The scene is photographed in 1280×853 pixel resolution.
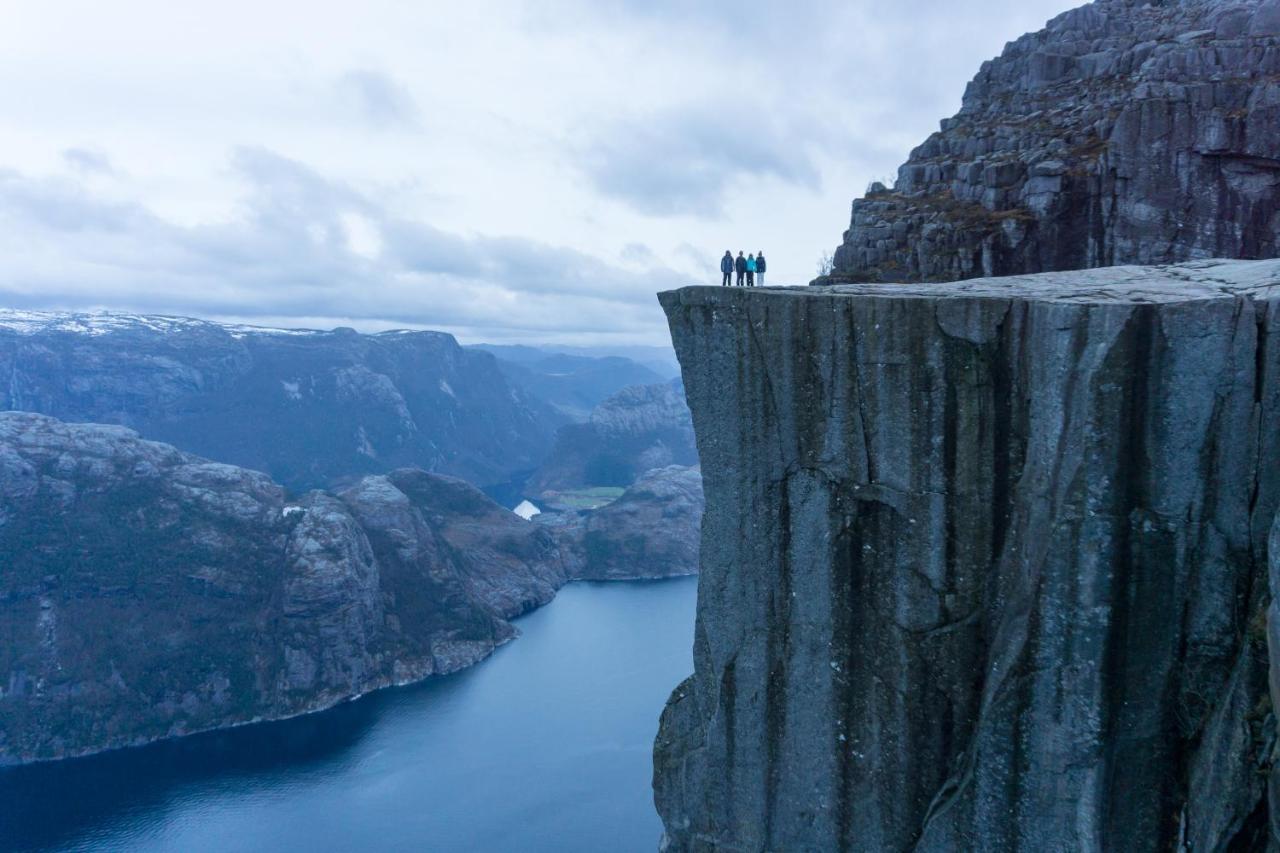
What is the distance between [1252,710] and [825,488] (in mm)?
8904

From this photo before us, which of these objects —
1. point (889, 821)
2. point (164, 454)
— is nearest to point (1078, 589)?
point (889, 821)

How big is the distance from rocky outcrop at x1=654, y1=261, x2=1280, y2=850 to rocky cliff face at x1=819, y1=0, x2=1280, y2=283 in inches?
316

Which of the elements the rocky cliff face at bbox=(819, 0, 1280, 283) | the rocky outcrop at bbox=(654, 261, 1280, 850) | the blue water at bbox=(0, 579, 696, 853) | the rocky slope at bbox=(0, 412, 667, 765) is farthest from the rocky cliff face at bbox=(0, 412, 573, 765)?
the rocky cliff face at bbox=(819, 0, 1280, 283)

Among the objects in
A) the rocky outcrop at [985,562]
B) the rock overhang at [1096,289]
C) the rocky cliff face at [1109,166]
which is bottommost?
the rocky outcrop at [985,562]

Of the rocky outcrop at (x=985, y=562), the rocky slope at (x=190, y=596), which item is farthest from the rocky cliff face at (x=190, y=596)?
the rocky outcrop at (x=985, y=562)

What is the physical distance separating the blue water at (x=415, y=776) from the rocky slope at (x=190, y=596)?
9541 mm

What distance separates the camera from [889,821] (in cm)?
1927

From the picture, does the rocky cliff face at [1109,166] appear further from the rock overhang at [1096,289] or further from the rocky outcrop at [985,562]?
the rocky outcrop at [985,562]

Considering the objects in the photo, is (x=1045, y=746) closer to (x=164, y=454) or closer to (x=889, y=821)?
(x=889, y=821)

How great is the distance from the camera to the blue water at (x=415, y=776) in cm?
8694

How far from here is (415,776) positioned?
10075 cm

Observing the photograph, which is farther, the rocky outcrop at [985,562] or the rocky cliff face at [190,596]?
the rocky cliff face at [190,596]

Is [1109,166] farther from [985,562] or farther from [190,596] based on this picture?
[190,596]

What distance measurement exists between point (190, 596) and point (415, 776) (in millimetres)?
86675
